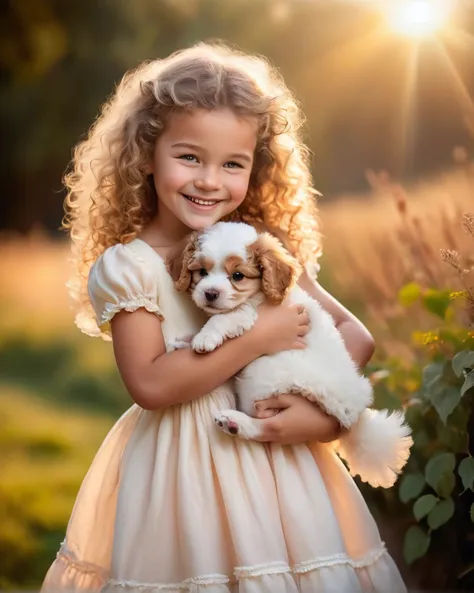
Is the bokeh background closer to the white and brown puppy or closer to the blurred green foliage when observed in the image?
the blurred green foliage

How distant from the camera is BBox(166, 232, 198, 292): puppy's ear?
1983 millimetres

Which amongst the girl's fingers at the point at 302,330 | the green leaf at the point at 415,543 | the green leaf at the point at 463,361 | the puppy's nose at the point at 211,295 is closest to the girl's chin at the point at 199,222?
the puppy's nose at the point at 211,295

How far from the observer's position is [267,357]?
6.66 ft

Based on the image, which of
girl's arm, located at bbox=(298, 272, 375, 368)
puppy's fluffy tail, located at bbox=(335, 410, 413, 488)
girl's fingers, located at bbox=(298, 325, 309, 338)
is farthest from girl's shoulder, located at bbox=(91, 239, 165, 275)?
puppy's fluffy tail, located at bbox=(335, 410, 413, 488)

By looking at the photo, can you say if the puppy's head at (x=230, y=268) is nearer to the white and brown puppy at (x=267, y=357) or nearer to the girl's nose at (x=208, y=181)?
the white and brown puppy at (x=267, y=357)

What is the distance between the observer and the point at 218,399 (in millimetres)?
2055

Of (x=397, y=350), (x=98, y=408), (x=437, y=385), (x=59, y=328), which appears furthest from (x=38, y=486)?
(x=437, y=385)

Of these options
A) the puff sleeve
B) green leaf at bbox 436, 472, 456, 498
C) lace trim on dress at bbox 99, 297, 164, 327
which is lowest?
green leaf at bbox 436, 472, 456, 498

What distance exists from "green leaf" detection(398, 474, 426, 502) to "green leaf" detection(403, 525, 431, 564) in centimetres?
13

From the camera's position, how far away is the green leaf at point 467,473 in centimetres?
230

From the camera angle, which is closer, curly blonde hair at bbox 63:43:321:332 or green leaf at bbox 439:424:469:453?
curly blonde hair at bbox 63:43:321:332

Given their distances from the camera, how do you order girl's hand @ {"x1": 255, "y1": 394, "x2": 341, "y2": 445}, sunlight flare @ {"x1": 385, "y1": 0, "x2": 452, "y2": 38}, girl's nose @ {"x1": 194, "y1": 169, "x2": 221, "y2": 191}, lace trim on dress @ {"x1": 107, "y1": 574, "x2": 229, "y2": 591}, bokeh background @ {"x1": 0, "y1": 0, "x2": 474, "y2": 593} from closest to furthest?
lace trim on dress @ {"x1": 107, "y1": 574, "x2": 229, "y2": 591}
girl's hand @ {"x1": 255, "y1": 394, "x2": 341, "y2": 445}
girl's nose @ {"x1": 194, "y1": 169, "x2": 221, "y2": 191}
bokeh background @ {"x1": 0, "y1": 0, "x2": 474, "y2": 593}
sunlight flare @ {"x1": 385, "y1": 0, "x2": 452, "y2": 38}

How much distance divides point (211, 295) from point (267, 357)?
0.81 feet

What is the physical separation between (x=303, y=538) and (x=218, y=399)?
1.37 ft
